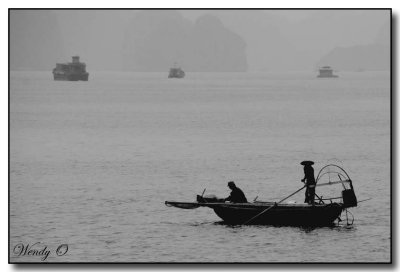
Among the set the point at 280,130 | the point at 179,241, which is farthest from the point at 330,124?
the point at 179,241

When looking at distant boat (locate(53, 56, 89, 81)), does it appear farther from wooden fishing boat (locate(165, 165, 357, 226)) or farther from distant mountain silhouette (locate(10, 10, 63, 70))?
wooden fishing boat (locate(165, 165, 357, 226))

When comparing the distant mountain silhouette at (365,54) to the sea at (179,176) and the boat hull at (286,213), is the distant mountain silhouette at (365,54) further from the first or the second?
the boat hull at (286,213)

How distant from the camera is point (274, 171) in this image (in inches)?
1540

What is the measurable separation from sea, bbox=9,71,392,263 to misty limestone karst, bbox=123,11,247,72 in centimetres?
296

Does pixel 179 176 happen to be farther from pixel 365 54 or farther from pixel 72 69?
pixel 72 69

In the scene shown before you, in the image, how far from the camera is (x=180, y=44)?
44156 mm

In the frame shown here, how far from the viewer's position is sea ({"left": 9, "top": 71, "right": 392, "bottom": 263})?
85.0ft

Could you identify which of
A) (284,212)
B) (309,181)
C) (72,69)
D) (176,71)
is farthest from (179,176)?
(176,71)

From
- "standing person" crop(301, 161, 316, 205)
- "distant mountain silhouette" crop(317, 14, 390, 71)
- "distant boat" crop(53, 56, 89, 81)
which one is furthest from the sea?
"distant boat" crop(53, 56, 89, 81)

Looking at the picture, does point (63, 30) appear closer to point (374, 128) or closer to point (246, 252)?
point (246, 252)
